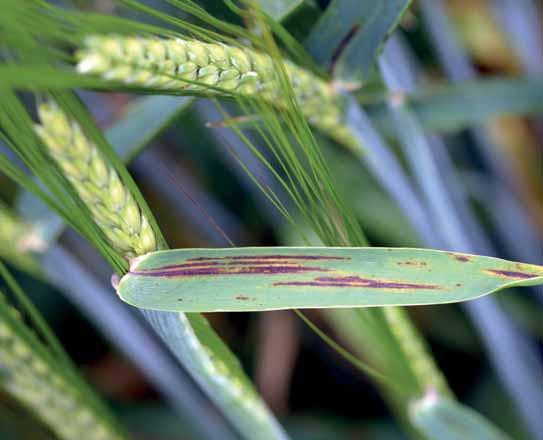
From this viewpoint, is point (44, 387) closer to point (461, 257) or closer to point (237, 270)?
point (237, 270)

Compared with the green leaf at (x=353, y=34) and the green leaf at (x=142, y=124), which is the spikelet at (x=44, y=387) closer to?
the green leaf at (x=142, y=124)

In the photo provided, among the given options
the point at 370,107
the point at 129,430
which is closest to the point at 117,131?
the point at 370,107

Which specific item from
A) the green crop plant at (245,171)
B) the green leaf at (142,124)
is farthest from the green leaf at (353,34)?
the green leaf at (142,124)

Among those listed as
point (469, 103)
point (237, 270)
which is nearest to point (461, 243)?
point (469, 103)

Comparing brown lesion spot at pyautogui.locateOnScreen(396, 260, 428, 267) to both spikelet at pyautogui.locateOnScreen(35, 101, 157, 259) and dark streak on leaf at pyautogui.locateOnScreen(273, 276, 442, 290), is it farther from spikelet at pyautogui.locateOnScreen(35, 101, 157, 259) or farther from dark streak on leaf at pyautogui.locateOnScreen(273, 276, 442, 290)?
spikelet at pyautogui.locateOnScreen(35, 101, 157, 259)

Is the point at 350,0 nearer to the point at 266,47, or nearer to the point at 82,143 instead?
the point at 266,47
